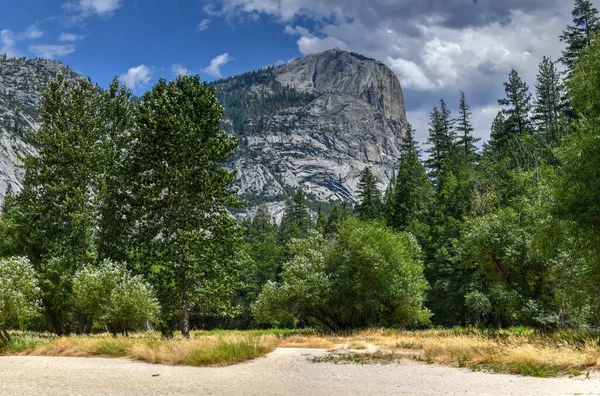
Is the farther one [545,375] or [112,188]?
[112,188]

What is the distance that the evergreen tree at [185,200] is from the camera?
23.3 metres

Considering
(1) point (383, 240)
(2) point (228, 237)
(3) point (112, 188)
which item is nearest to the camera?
(2) point (228, 237)

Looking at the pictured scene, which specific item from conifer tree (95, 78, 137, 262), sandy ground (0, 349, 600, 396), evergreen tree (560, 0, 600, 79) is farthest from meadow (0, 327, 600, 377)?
evergreen tree (560, 0, 600, 79)

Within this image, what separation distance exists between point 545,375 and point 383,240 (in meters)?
21.9

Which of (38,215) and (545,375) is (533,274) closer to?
(545,375)

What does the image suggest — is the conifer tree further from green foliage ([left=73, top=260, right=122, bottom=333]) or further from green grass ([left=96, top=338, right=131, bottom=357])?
green grass ([left=96, top=338, right=131, bottom=357])

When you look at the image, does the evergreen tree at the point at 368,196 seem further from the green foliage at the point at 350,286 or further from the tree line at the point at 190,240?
the green foliage at the point at 350,286

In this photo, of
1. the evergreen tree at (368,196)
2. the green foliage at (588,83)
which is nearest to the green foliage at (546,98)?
the evergreen tree at (368,196)

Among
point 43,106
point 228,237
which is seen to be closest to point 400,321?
point 228,237

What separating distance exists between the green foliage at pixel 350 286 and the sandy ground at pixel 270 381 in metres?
17.2

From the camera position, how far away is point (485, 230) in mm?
27203

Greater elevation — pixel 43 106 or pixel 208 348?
pixel 43 106

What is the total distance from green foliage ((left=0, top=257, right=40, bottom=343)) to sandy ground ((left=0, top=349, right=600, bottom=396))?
6.60m

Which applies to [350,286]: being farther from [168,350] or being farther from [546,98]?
[546,98]
